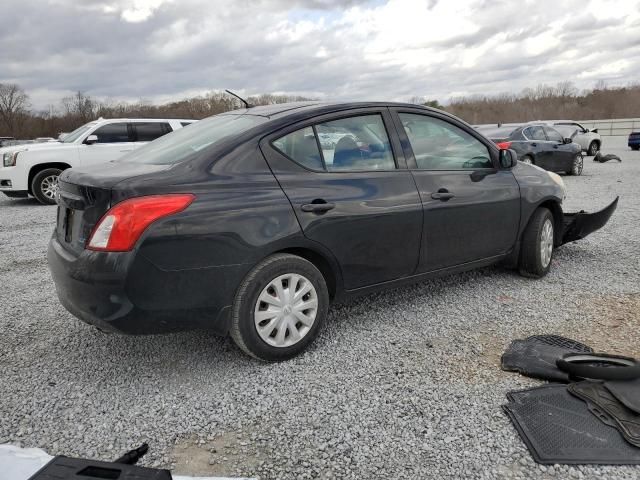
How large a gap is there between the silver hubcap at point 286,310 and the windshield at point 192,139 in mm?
962

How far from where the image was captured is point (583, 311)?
159 inches

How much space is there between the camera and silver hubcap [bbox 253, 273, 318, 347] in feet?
10.3

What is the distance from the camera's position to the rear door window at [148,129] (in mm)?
11883

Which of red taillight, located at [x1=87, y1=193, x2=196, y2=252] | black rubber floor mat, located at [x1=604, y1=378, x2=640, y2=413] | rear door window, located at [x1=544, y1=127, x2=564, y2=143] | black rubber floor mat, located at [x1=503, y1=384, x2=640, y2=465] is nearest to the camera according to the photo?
black rubber floor mat, located at [x1=503, y1=384, x2=640, y2=465]

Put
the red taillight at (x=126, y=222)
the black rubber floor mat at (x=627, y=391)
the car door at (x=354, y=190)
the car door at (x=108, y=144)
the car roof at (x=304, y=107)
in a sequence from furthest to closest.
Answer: the car door at (x=108, y=144) → the car roof at (x=304, y=107) → the car door at (x=354, y=190) → the red taillight at (x=126, y=222) → the black rubber floor mat at (x=627, y=391)

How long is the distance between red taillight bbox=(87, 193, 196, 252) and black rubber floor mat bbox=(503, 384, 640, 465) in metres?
2.09

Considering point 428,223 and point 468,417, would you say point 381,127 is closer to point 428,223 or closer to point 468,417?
point 428,223

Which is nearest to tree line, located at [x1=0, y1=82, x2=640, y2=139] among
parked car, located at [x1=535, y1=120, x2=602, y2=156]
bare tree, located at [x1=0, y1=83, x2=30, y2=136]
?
bare tree, located at [x1=0, y1=83, x2=30, y2=136]

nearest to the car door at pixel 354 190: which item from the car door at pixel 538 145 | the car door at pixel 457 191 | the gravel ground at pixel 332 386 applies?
the car door at pixel 457 191

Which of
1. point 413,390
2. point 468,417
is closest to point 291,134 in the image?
point 413,390

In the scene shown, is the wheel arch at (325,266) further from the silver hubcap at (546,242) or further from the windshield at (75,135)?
the windshield at (75,135)

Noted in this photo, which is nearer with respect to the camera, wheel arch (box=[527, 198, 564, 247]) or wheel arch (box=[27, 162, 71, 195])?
wheel arch (box=[527, 198, 564, 247])

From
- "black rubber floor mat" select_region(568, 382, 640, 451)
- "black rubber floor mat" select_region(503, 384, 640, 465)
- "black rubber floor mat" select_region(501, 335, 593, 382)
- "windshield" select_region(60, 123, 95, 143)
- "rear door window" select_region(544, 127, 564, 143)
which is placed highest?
"windshield" select_region(60, 123, 95, 143)

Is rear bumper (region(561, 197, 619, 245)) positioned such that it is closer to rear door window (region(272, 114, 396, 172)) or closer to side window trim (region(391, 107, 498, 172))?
side window trim (region(391, 107, 498, 172))
